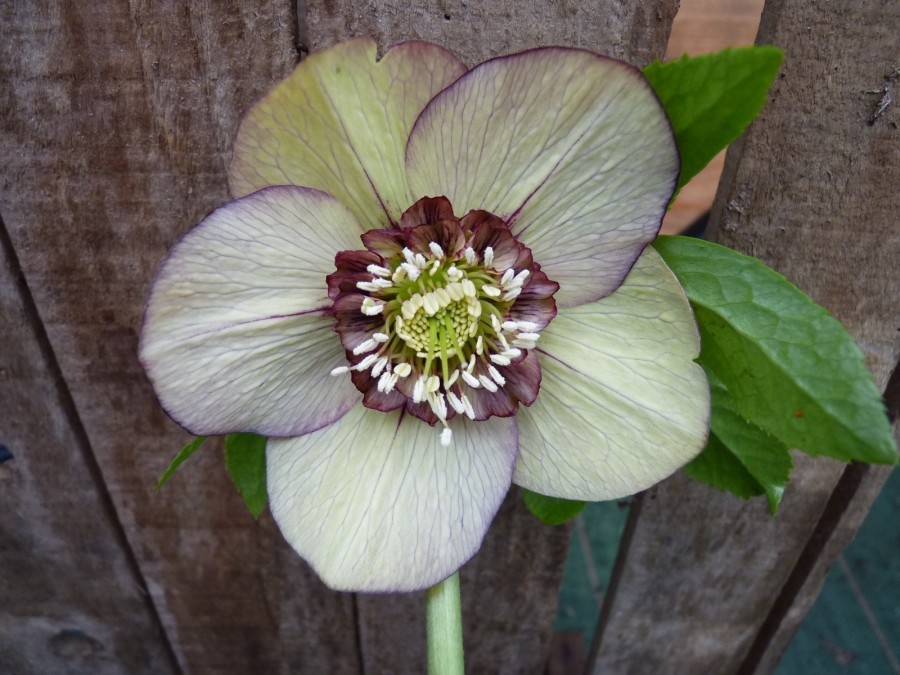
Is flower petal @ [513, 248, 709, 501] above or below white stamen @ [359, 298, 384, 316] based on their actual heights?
below

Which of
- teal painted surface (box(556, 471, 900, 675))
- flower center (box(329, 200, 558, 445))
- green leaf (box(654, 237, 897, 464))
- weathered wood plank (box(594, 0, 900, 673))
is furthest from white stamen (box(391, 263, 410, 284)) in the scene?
teal painted surface (box(556, 471, 900, 675))

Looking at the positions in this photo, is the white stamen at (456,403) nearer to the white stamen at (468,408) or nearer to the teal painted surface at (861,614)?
the white stamen at (468,408)

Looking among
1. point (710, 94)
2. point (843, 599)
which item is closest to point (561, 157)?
point (710, 94)

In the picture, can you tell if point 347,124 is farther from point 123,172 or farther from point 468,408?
point 123,172

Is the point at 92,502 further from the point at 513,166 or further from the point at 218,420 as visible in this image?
the point at 513,166

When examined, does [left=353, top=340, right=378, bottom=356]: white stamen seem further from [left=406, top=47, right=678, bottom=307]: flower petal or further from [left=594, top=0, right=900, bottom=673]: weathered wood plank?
[left=594, top=0, right=900, bottom=673]: weathered wood plank

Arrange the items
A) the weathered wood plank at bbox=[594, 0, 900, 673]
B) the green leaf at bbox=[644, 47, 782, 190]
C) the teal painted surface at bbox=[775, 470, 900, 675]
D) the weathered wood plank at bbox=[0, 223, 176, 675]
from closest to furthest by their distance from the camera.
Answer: the green leaf at bbox=[644, 47, 782, 190]
the weathered wood plank at bbox=[594, 0, 900, 673]
the weathered wood plank at bbox=[0, 223, 176, 675]
the teal painted surface at bbox=[775, 470, 900, 675]

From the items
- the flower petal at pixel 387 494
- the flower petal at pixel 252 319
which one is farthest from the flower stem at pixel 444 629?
the flower petal at pixel 252 319

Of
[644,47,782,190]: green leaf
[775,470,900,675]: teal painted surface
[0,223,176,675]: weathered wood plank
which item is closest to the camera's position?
[644,47,782,190]: green leaf
